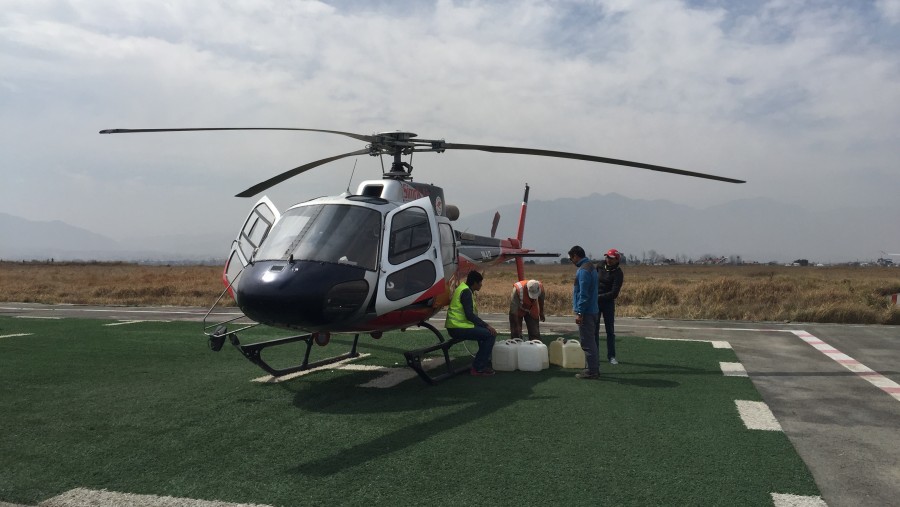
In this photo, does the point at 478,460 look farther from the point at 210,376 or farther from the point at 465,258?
the point at 465,258

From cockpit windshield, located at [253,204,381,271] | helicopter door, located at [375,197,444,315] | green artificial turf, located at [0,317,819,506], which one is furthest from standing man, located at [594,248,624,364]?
cockpit windshield, located at [253,204,381,271]

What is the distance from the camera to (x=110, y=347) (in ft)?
40.4

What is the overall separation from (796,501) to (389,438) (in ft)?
11.4

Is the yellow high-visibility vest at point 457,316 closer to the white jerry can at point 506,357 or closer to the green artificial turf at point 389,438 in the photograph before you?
the green artificial turf at point 389,438

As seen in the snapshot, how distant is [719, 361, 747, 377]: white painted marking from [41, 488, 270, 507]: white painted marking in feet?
Result: 24.8

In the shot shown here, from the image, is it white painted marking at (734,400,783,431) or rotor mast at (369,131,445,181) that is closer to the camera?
white painted marking at (734,400,783,431)

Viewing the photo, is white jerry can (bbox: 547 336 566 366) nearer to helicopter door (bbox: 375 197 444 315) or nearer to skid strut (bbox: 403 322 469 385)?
skid strut (bbox: 403 322 469 385)

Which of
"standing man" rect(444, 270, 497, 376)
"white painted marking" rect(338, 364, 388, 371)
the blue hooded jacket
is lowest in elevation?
"white painted marking" rect(338, 364, 388, 371)

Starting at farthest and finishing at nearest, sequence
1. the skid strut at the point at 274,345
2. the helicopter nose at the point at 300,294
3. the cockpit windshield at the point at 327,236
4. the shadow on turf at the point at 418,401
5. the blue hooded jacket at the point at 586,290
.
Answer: the blue hooded jacket at the point at 586,290 < the skid strut at the point at 274,345 < the cockpit windshield at the point at 327,236 < the helicopter nose at the point at 300,294 < the shadow on turf at the point at 418,401

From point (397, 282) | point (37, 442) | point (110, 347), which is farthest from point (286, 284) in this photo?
point (110, 347)

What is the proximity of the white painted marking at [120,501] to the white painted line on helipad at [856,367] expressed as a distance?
8328 mm

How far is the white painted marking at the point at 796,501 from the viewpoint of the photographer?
4508mm

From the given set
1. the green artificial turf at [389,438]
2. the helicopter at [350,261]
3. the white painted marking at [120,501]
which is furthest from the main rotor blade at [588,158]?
the white painted marking at [120,501]

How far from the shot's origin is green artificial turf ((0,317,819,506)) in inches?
189
